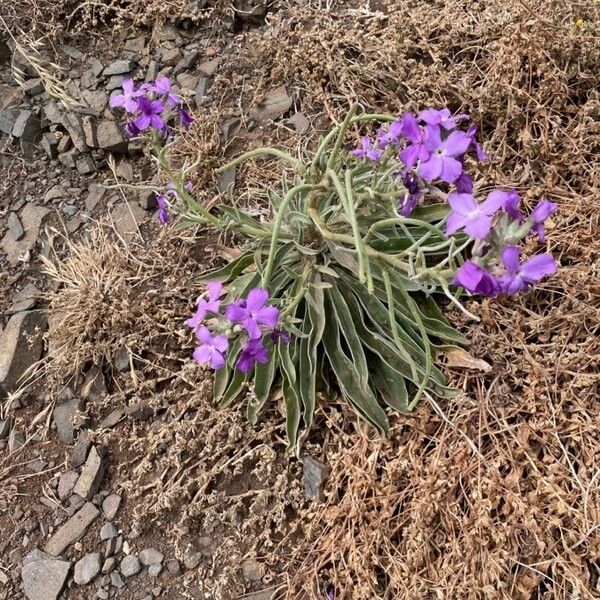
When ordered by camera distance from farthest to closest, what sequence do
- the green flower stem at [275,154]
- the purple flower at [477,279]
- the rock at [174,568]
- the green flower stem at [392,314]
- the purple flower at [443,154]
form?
the rock at [174,568]
the green flower stem at [275,154]
the green flower stem at [392,314]
the purple flower at [443,154]
the purple flower at [477,279]

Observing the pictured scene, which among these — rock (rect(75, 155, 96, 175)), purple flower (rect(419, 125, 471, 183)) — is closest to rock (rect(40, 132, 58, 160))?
rock (rect(75, 155, 96, 175))

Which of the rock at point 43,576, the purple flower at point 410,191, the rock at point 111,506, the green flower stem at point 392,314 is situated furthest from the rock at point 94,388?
the purple flower at point 410,191

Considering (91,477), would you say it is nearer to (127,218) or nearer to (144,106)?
(127,218)

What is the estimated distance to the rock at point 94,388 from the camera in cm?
256

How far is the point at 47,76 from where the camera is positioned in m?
3.09

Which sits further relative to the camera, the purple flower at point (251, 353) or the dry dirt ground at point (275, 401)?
the dry dirt ground at point (275, 401)

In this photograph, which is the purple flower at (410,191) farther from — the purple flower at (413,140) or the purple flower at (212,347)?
the purple flower at (212,347)

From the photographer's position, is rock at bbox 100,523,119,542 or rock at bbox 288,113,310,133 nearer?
rock at bbox 100,523,119,542

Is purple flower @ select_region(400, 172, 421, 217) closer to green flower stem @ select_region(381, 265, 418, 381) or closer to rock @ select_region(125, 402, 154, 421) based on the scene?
green flower stem @ select_region(381, 265, 418, 381)

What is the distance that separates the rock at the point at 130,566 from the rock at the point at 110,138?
166 cm

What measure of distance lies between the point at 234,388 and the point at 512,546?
953 mm

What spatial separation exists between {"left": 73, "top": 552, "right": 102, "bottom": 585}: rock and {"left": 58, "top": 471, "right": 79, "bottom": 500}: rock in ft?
0.74

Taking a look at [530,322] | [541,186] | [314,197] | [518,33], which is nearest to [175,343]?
[314,197]

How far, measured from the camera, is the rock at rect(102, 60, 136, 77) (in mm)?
3287
